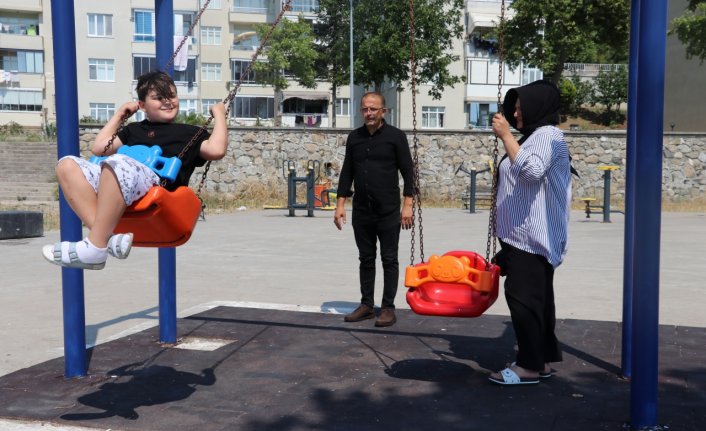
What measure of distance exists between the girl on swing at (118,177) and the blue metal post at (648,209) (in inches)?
84.6

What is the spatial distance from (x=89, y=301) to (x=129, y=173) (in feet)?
14.7

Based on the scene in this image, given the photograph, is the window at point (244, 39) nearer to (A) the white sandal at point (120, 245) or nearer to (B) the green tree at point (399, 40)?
(B) the green tree at point (399, 40)

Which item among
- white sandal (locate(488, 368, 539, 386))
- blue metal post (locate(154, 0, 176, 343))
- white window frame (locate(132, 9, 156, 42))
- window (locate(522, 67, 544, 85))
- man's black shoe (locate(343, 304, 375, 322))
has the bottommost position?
man's black shoe (locate(343, 304, 375, 322))

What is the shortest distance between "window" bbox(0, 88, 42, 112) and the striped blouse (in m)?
60.4

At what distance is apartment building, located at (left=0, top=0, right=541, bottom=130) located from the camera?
53553 millimetres

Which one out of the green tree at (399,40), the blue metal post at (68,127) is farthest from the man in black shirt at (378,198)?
the green tree at (399,40)

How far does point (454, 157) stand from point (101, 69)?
1651 inches

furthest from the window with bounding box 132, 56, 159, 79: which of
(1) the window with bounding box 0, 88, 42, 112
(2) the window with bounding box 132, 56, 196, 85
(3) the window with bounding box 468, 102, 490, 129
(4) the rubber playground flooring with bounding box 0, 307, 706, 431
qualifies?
(4) the rubber playground flooring with bounding box 0, 307, 706, 431

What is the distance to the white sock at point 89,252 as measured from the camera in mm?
3771

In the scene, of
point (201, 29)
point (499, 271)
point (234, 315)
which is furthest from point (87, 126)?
point (201, 29)

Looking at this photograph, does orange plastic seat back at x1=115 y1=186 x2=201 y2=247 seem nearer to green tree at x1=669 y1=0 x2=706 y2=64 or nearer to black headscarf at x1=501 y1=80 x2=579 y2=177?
black headscarf at x1=501 y1=80 x2=579 y2=177

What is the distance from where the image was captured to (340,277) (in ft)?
31.2

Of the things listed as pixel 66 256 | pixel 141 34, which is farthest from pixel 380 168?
pixel 141 34

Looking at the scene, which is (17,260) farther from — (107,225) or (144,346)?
(107,225)
